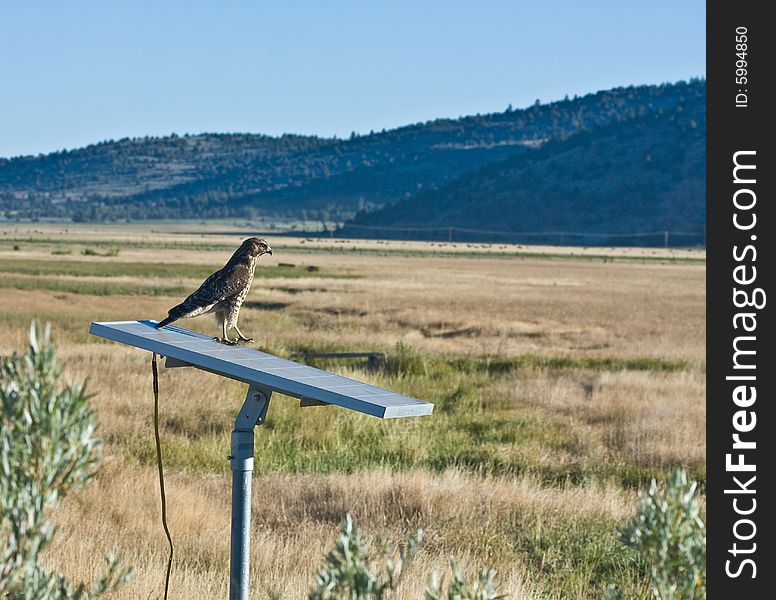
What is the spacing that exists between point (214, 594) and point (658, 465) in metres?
7.26

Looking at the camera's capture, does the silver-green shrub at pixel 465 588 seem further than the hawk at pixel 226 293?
No

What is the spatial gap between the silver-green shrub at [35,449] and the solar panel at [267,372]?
631 mm

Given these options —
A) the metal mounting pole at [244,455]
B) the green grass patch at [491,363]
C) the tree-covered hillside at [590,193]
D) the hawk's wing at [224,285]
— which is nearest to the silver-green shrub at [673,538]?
the metal mounting pole at [244,455]

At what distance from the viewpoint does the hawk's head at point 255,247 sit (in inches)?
188

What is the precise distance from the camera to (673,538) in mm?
3707

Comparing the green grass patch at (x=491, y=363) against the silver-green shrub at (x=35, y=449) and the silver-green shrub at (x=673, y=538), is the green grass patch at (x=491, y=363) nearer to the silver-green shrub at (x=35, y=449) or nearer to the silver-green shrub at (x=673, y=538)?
the silver-green shrub at (x=673, y=538)

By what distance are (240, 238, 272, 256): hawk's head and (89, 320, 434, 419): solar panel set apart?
1.97 ft

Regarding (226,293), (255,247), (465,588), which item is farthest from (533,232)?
(465,588)

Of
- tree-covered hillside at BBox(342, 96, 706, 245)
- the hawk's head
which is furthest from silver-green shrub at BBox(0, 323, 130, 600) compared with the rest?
tree-covered hillside at BBox(342, 96, 706, 245)

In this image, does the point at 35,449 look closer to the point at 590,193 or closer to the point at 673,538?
the point at 673,538

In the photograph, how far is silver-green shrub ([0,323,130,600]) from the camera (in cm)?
313
